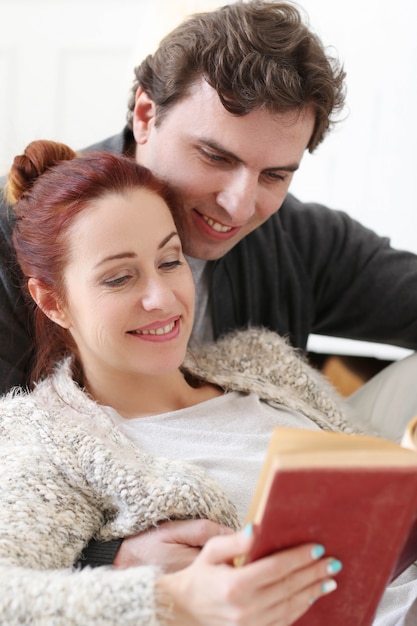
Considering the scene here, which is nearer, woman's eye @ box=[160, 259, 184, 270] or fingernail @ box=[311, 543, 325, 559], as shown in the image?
fingernail @ box=[311, 543, 325, 559]

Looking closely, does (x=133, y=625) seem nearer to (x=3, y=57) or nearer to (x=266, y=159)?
(x=266, y=159)

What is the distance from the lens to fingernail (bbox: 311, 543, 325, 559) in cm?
93

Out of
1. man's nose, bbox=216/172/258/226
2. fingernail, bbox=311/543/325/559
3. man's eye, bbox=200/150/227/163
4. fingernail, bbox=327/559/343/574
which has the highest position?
man's eye, bbox=200/150/227/163

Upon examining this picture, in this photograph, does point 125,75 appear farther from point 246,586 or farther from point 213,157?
point 246,586

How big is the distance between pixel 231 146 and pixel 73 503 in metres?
0.65

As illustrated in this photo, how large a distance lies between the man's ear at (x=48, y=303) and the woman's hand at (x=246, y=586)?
0.58 m

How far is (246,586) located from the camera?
Result: 2.99ft

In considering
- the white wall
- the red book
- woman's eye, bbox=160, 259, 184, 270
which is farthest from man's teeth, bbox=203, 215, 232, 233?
the white wall

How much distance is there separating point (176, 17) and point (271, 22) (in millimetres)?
339

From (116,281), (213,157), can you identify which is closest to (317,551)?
(116,281)

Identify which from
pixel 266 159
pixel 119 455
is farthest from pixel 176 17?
pixel 119 455

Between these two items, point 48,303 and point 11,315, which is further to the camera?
point 11,315

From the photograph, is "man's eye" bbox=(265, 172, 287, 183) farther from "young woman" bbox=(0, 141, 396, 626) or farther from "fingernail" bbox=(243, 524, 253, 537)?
"fingernail" bbox=(243, 524, 253, 537)

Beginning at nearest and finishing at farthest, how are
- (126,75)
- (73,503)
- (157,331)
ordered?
(73,503), (157,331), (126,75)
